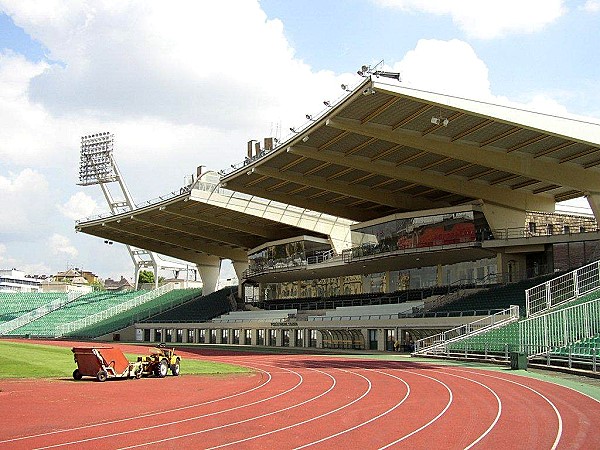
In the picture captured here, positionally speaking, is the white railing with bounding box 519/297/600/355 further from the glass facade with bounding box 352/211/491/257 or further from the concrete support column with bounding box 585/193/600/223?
the glass facade with bounding box 352/211/491/257

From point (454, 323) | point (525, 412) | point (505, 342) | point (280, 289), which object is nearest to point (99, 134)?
point (280, 289)

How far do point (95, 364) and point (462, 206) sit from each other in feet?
100

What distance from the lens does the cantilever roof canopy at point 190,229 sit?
→ 61.6m

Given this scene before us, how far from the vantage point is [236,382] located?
2377cm

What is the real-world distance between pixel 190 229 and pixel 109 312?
16642 mm

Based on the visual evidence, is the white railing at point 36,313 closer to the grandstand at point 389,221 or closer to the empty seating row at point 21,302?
the empty seating row at point 21,302

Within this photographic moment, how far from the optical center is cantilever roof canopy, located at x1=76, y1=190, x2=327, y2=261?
202 ft

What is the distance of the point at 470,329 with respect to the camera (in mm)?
37281

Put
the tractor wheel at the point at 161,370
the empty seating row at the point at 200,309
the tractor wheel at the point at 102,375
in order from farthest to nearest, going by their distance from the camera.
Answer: the empty seating row at the point at 200,309 < the tractor wheel at the point at 161,370 < the tractor wheel at the point at 102,375

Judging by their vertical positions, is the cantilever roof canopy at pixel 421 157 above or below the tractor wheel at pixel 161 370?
above

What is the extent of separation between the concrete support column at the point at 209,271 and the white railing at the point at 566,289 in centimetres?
5288

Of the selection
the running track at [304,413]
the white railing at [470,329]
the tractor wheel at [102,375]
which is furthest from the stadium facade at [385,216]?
the tractor wheel at [102,375]

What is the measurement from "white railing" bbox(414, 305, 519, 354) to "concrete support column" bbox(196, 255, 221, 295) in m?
45.7

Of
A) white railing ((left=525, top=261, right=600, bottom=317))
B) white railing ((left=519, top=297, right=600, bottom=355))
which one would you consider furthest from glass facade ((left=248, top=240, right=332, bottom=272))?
white railing ((left=519, top=297, right=600, bottom=355))
